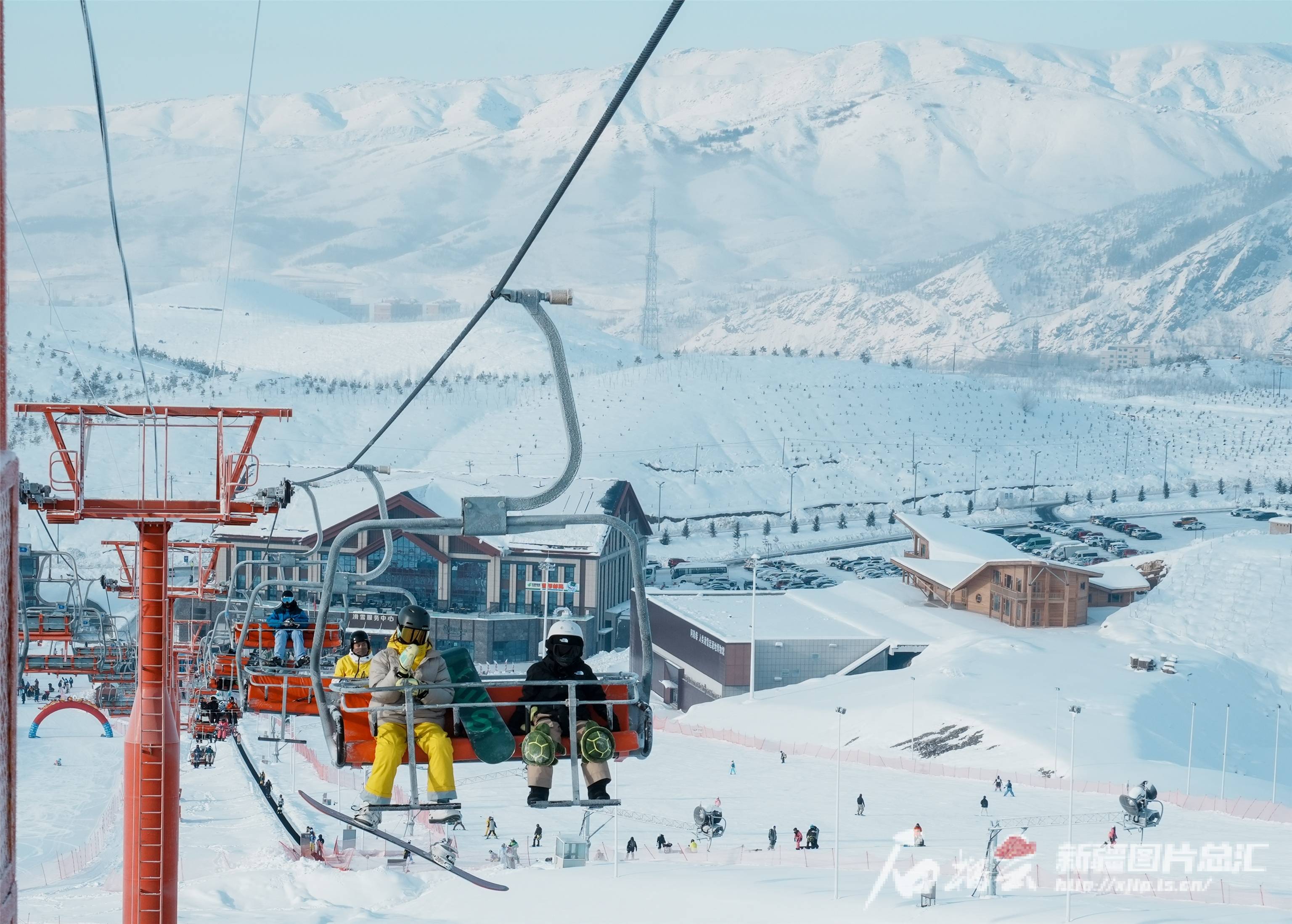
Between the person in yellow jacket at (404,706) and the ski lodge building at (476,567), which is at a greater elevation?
the person in yellow jacket at (404,706)

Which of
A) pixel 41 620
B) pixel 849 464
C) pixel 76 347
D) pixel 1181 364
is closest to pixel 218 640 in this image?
pixel 41 620

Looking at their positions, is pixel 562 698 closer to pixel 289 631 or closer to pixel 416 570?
pixel 289 631

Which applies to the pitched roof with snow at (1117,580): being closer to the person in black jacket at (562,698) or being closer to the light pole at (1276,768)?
the light pole at (1276,768)

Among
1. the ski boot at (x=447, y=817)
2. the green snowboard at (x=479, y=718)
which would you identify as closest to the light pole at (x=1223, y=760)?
the green snowboard at (x=479, y=718)

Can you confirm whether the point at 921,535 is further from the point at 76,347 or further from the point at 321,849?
the point at 76,347

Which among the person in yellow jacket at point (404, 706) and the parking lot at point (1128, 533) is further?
the parking lot at point (1128, 533)

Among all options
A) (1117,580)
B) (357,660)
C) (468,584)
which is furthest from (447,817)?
(1117,580)

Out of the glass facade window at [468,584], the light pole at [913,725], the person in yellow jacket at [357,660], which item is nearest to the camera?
the person in yellow jacket at [357,660]
